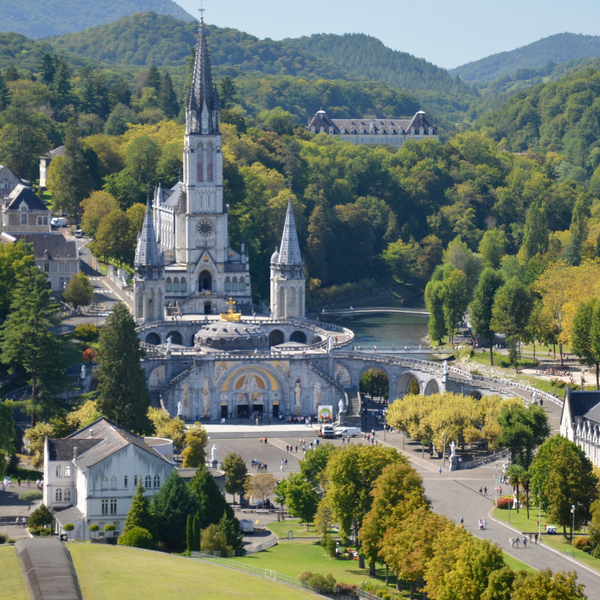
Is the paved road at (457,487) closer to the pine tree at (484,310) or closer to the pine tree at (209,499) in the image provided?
the pine tree at (209,499)

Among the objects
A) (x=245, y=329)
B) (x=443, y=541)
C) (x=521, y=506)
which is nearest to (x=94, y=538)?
(x=443, y=541)

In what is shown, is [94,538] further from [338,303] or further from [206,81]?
[338,303]

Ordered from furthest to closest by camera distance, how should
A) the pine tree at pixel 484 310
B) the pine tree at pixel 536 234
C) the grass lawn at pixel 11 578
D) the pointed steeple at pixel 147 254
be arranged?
the pine tree at pixel 536 234 → the pine tree at pixel 484 310 → the pointed steeple at pixel 147 254 → the grass lawn at pixel 11 578

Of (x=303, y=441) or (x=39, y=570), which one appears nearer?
(x=39, y=570)

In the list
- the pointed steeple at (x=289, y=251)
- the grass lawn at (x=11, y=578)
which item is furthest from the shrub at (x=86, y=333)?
the grass lawn at (x=11, y=578)

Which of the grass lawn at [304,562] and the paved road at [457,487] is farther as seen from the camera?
the paved road at [457,487]

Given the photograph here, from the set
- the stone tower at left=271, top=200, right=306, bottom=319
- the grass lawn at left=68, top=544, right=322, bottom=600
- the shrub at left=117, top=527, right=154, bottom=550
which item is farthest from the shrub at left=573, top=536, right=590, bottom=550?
the stone tower at left=271, top=200, right=306, bottom=319

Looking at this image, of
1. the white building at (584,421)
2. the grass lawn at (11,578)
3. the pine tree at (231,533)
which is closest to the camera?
the grass lawn at (11,578)

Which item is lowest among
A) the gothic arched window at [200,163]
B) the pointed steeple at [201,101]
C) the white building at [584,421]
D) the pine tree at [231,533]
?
the pine tree at [231,533]
